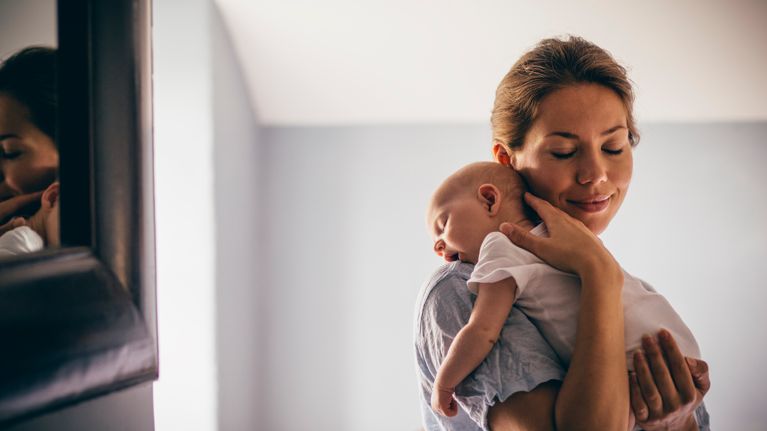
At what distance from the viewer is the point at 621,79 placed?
1109 mm

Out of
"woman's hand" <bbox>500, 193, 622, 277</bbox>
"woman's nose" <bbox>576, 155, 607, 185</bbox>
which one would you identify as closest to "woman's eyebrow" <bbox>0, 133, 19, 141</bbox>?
"woman's hand" <bbox>500, 193, 622, 277</bbox>

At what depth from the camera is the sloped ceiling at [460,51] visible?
211 centimetres

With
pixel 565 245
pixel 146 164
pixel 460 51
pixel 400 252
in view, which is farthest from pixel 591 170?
pixel 400 252

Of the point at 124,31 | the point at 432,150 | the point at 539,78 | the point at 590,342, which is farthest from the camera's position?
the point at 432,150

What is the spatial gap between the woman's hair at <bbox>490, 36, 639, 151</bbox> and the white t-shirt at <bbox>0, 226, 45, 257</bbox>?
32.7 inches

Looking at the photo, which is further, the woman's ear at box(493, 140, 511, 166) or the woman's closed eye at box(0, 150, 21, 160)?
the woman's ear at box(493, 140, 511, 166)

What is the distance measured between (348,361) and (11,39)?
222 centimetres

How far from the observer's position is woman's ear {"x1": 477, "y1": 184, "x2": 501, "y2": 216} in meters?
1.14

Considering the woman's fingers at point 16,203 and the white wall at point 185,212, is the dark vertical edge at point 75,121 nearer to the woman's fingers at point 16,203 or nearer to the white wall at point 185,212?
the woman's fingers at point 16,203

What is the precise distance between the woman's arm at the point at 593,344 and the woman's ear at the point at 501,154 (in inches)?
11.2

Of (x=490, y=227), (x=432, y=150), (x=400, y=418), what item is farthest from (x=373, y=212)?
(x=490, y=227)

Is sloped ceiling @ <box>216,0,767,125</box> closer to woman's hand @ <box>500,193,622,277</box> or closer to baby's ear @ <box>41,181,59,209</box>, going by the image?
woman's hand @ <box>500,193,622,277</box>

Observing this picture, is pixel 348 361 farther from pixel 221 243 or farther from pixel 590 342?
pixel 590 342

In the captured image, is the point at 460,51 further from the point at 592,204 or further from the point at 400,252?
the point at 592,204
